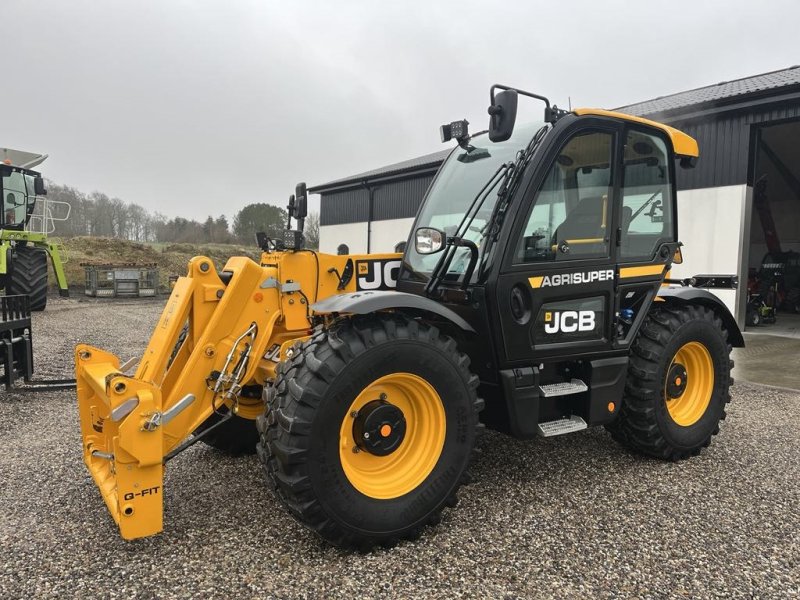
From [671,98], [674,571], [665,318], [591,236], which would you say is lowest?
[674,571]

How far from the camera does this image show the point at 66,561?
102 inches

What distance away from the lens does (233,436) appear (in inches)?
152

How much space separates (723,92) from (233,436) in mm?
12328

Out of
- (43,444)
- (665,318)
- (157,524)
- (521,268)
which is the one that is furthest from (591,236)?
(43,444)

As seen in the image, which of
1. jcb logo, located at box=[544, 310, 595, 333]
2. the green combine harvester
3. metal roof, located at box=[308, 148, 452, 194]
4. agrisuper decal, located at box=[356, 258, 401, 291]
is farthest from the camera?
metal roof, located at box=[308, 148, 452, 194]

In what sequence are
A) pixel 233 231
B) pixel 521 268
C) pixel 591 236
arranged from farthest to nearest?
pixel 233 231
pixel 591 236
pixel 521 268

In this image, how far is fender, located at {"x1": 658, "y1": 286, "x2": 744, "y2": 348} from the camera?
4168 millimetres

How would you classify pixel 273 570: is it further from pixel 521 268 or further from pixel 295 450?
pixel 521 268

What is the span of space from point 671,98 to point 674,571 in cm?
1455

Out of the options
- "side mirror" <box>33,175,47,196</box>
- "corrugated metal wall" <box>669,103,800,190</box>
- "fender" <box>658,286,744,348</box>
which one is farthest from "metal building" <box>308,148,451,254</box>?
"fender" <box>658,286,744,348</box>

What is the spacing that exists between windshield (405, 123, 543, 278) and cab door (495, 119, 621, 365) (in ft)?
0.83

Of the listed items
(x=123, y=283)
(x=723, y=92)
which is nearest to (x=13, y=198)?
(x=123, y=283)

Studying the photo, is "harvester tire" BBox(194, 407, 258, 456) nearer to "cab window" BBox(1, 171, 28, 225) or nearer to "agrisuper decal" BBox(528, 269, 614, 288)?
"agrisuper decal" BBox(528, 269, 614, 288)

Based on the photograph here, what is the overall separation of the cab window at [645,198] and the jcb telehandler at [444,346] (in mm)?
15
